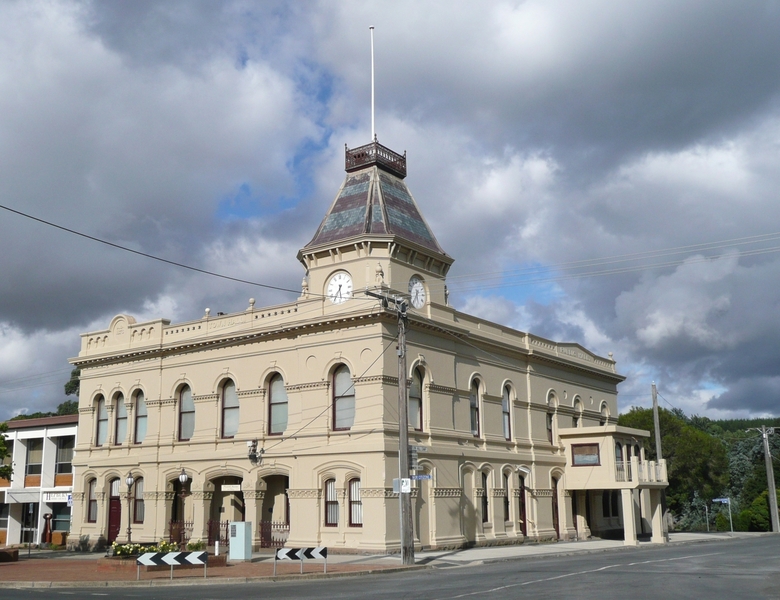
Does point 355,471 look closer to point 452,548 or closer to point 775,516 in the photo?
point 452,548

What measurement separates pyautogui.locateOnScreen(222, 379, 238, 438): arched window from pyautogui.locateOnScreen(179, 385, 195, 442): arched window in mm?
1874

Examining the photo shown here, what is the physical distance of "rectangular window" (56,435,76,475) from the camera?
4588cm

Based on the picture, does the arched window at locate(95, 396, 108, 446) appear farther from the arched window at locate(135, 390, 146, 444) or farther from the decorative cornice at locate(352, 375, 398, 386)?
the decorative cornice at locate(352, 375, 398, 386)

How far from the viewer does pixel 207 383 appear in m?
36.5

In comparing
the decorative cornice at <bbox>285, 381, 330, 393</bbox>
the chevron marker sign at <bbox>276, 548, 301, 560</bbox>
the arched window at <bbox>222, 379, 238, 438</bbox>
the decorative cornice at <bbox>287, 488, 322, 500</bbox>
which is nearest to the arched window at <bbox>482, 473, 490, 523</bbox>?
the decorative cornice at <bbox>287, 488, 322, 500</bbox>

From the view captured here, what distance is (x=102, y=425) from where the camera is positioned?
4066cm

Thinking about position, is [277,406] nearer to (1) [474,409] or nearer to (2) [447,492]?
(2) [447,492]

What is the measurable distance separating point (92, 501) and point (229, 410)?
385 inches

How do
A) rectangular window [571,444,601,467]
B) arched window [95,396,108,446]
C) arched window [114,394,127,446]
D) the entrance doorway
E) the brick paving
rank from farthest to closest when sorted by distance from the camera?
rectangular window [571,444,601,467]
arched window [95,396,108,446]
arched window [114,394,127,446]
the entrance doorway
the brick paving

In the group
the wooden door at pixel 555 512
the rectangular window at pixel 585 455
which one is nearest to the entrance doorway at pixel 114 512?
the wooden door at pixel 555 512

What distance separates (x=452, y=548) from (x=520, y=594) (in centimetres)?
1652

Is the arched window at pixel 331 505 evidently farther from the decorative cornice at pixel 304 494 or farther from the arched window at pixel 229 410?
the arched window at pixel 229 410

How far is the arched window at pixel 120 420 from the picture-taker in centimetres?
3962

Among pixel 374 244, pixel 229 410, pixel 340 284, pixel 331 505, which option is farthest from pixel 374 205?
pixel 331 505
